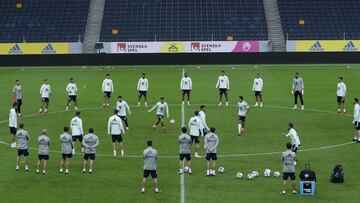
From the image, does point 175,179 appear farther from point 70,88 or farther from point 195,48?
point 195,48

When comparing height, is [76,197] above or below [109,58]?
below

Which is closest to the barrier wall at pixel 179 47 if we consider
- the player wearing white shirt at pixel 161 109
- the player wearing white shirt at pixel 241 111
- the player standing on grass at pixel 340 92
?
the player standing on grass at pixel 340 92

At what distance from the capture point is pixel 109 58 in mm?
73312

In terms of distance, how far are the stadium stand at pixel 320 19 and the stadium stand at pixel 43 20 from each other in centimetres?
2394

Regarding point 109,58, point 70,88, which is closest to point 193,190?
point 70,88

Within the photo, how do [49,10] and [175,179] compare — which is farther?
[49,10]

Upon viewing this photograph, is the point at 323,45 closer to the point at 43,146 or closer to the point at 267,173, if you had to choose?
the point at 267,173

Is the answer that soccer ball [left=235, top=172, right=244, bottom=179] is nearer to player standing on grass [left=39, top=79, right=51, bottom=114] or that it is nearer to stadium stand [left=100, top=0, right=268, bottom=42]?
player standing on grass [left=39, top=79, right=51, bottom=114]

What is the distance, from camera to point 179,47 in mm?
76125

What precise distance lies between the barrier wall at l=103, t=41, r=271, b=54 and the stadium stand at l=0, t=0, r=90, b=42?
19.3 ft

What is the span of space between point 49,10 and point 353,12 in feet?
119

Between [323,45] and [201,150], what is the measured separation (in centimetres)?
4425

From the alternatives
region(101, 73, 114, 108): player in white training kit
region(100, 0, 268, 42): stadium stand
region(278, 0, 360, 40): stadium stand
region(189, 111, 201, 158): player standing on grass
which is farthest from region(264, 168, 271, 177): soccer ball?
region(278, 0, 360, 40): stadium stand

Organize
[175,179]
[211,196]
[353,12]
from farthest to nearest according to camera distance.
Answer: [353,12], [175,179], [211,196]
